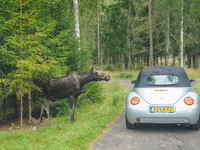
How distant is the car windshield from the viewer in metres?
5.99

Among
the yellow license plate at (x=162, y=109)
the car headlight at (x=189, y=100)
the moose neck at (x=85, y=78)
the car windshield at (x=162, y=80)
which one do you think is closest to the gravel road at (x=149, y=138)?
the yellow license plate at (x=162, y=109)

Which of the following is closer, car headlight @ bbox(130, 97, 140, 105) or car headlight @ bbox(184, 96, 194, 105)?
car headlight @ bbox(184, 96, 194, 105)

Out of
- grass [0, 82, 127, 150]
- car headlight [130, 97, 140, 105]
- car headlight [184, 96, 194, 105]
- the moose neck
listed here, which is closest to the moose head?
the moose neck

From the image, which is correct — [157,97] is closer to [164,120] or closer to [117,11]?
[164,120]

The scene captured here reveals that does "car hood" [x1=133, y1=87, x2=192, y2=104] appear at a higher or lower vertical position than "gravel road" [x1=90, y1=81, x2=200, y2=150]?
higher

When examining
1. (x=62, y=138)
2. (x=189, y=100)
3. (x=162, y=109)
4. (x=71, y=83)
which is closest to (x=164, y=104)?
(x=162, y=109)

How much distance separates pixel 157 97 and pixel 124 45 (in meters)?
33.0

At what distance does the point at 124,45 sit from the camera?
37969mm

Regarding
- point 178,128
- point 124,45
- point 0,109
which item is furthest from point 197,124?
point 124,45

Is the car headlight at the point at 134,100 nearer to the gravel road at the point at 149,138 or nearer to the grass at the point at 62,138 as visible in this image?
the gravel road at the point at 149,138

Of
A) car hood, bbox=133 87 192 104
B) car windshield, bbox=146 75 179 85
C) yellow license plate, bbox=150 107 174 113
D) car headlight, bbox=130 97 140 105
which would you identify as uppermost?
car windshield, bbox=146 75 179 85

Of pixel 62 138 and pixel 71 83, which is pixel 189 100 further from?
pixel 71 83

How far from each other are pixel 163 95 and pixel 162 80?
0.64 metres

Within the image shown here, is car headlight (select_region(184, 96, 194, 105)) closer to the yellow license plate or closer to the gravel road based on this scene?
the yellow license plate
